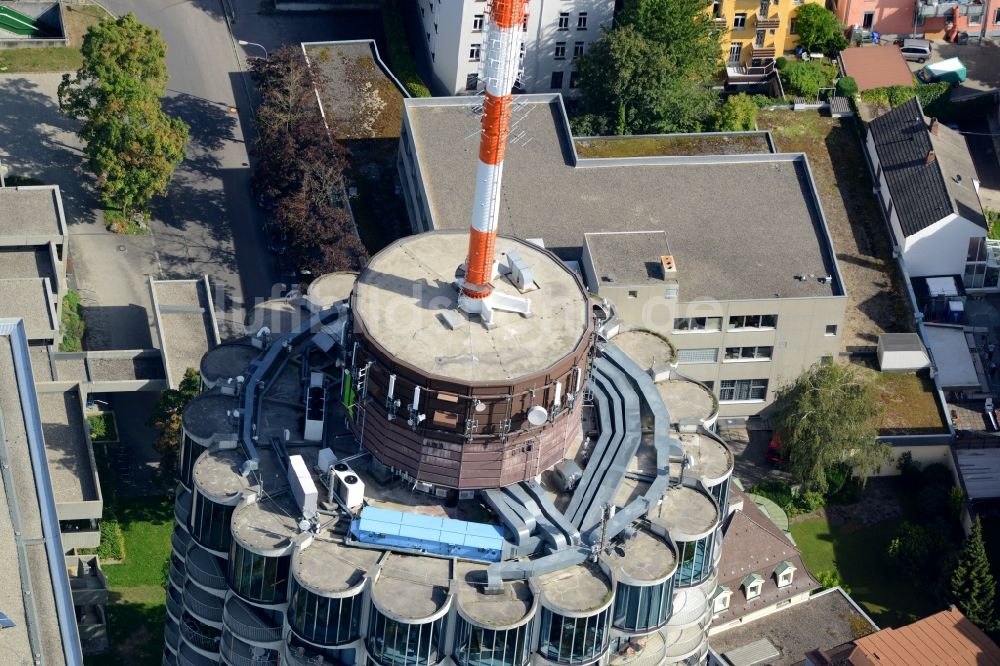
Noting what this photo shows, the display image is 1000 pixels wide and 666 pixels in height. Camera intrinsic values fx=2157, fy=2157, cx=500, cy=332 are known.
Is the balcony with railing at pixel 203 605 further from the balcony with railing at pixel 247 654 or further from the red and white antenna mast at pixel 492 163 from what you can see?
the red and white antenna mast at pixel 492 163

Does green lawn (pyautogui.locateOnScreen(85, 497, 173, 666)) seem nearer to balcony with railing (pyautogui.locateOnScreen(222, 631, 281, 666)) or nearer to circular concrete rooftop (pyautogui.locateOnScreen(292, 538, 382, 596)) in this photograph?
balcony with railing (pyautogui.locateOnScreen(222, 631, 281, 666))

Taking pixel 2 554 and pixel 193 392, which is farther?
pixel 193 392

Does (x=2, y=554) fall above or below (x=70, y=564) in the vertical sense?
above

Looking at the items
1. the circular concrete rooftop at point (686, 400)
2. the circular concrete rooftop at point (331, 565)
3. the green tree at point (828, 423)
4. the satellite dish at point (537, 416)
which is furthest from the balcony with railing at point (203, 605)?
the green tree at point (828, 423)

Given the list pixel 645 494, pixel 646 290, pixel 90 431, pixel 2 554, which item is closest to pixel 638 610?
pixel 645 494

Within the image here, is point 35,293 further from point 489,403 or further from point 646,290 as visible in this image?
point 489,403
